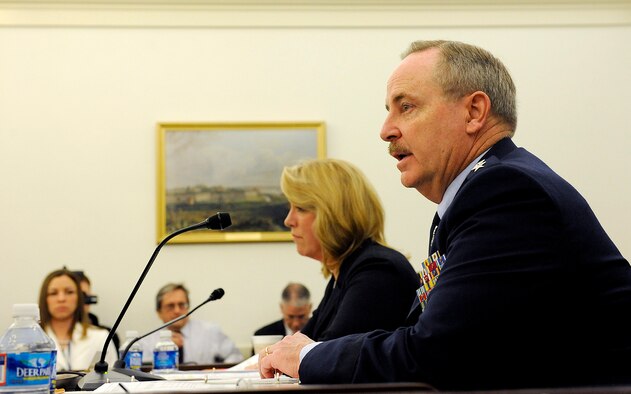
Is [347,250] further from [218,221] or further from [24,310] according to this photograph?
[24,310]

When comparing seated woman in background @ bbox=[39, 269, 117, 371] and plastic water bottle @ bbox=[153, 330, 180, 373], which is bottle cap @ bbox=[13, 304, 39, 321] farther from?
seated woman in background @ bbox=[39, 269, 117, 371]

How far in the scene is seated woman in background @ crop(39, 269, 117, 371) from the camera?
511cm

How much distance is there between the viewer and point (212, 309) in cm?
649

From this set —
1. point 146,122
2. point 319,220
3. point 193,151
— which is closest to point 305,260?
point 193,151

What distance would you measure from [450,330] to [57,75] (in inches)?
238

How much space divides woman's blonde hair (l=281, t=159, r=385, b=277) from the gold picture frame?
3.43 m

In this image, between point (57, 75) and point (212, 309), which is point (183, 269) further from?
point (57, 75)

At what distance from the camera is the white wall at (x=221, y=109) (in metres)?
6.49

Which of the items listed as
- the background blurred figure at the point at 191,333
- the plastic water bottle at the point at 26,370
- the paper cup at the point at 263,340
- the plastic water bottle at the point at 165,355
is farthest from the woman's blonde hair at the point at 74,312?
the plastic water bottle at the point at 26,370

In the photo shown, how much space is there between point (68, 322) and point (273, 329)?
1597 mm

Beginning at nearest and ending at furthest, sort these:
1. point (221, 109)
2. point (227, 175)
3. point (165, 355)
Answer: point (165, 355) < point (227, 175) < point (221, 109)

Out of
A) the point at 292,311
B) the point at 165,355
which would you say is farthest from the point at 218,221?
the point at 292,311

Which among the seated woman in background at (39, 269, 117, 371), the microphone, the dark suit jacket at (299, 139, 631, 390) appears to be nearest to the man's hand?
the dark suit jacket at (299, 139, 631, 390)

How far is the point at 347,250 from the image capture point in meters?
2.89
